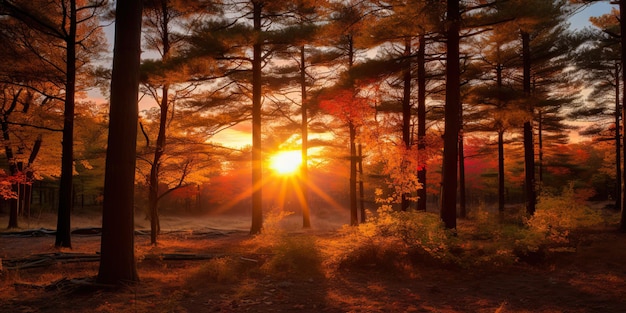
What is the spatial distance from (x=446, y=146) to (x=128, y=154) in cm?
716

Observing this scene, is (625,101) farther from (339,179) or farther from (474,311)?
(339,179)

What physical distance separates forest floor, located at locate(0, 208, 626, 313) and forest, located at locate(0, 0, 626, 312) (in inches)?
1.8

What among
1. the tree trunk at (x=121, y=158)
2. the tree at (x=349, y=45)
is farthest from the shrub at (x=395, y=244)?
the tree at (x=349, y=45)

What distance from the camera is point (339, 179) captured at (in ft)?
143

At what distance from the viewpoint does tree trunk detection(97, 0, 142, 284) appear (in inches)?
226

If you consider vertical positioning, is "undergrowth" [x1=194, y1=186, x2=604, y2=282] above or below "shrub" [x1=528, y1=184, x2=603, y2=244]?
below

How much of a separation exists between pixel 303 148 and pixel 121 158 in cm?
1374

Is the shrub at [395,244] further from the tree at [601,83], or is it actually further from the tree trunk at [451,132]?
the tree at [601,83]

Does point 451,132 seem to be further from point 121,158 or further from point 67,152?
point 67,152

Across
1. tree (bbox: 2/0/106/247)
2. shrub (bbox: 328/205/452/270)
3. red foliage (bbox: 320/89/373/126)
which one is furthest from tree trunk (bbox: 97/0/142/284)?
red foliage (bbox: 320/89/373/126)

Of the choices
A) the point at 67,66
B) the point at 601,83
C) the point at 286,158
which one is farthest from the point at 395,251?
the point at 601,83

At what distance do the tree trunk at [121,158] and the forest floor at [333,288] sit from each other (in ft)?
1.40

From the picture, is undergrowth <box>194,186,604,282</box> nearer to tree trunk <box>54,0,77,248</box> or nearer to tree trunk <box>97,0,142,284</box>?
tree trunk <box>97,0,142,284</box>

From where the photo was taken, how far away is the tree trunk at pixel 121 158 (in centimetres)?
575
